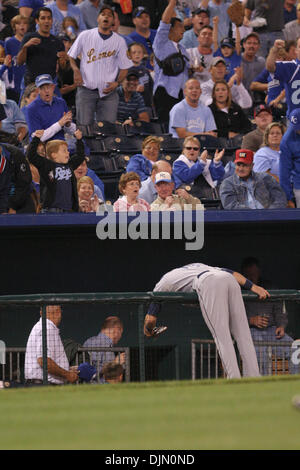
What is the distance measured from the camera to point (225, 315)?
26.9ft

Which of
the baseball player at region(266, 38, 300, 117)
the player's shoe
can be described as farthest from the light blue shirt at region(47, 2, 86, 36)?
the player's shoe

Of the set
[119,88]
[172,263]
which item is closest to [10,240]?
[172,263]

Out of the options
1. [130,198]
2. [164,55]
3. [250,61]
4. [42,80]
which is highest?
[250,61]

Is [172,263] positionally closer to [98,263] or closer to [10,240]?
[98,263]

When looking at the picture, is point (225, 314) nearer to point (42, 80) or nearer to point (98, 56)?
point (42, 80)

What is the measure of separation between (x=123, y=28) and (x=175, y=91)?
6.43 feet

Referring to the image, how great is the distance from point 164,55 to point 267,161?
10.0 ft

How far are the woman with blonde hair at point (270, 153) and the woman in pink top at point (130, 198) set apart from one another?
1.90m

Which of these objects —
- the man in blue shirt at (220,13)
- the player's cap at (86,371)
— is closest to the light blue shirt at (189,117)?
the man in blue shirt at (220,13)

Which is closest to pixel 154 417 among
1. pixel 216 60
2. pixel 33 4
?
pixel 216 60

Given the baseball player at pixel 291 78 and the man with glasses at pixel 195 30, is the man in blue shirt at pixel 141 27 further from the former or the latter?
the baseball player at pixel 291 78

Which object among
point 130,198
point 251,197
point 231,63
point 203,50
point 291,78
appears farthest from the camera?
point 231,63

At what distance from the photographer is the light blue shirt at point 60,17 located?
47.8 feet

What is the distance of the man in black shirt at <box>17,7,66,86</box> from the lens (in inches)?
507
